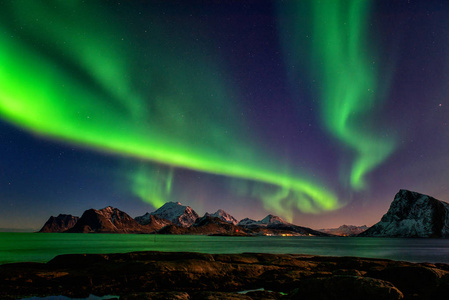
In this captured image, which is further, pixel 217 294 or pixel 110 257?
pixel 110 257

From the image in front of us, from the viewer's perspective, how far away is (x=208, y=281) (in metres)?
25.0

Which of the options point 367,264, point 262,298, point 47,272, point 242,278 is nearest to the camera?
point 262,298

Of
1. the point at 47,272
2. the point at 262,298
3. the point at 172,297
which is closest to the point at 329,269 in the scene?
the point at 262,298

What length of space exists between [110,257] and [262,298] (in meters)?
21.1

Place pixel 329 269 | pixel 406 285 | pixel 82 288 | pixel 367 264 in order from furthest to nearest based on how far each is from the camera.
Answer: pixel 367 264 < pixel 329 269 < pixel 82 288 < pixel 406 285

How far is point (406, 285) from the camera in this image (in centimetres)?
2067

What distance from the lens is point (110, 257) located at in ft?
108

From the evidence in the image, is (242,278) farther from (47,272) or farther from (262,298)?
(47,272)

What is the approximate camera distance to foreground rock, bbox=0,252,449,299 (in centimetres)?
1639

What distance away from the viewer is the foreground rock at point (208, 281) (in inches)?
645

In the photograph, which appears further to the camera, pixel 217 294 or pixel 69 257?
pixel 69 257

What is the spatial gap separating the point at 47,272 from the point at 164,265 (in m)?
9.15

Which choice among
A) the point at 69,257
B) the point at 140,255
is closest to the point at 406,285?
the point at 140,255

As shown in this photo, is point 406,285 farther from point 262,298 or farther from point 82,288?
point 82,288
